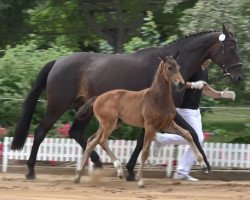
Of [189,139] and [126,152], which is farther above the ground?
[189,139]

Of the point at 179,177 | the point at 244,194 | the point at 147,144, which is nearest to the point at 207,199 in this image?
the point at 244,194

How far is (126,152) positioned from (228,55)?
7.81 ft

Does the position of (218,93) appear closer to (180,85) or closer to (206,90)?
(206,90)

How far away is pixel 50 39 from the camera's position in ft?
79.0

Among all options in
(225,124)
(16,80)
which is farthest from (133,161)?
(225,124)

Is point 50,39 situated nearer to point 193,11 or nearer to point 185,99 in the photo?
point 193,11

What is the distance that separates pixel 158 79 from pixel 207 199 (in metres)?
1.74

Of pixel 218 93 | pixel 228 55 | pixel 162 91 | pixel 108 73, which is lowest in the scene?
pixel 162 91

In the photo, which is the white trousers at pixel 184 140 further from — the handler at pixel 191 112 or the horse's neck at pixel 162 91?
the horse's neck at pixel 162 91

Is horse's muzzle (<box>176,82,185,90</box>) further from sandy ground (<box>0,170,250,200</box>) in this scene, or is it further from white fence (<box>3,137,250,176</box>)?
white fence (<box>3,137,250,176</box>)

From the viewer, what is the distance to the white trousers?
34.2 ft

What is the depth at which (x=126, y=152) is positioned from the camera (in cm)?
1134

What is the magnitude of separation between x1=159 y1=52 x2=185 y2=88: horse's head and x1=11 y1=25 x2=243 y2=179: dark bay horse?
90 cm

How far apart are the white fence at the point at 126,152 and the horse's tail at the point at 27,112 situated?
486 mm
